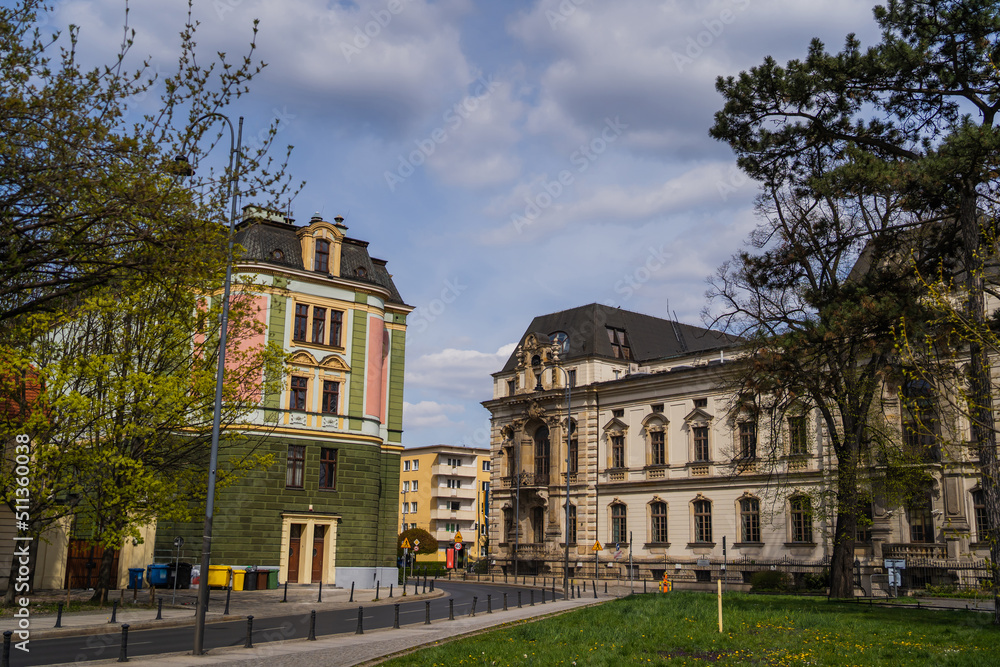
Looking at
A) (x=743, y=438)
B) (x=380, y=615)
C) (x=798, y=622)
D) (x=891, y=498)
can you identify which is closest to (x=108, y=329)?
(x=380, y=615)

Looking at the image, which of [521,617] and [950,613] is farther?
[521,617]

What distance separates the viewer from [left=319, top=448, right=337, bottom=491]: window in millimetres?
41750

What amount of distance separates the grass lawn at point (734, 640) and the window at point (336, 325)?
23.7 meters

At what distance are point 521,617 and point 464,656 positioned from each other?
11534mm

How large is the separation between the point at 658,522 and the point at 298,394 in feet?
97.1

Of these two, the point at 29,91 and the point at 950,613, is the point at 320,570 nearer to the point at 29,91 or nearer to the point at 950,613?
the point at 950,613

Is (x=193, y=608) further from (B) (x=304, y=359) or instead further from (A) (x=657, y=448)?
(A) (x=657, y=448)

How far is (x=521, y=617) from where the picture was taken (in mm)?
26750

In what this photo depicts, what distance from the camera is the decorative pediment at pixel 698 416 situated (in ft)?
192

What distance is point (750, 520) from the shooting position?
55406mm

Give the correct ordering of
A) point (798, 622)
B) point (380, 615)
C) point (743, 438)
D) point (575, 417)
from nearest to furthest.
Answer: point (798, 622) < point (380, 615) < point (743, 438) < point (575, 417)

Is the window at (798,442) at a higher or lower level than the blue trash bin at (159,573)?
higher

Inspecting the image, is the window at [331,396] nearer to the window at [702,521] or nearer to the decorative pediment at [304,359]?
the decorative pediment at [304,359]

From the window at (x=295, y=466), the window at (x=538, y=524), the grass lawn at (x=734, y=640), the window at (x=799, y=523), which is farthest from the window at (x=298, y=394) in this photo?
the window at (x=538, y=524)
